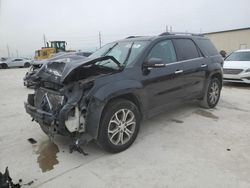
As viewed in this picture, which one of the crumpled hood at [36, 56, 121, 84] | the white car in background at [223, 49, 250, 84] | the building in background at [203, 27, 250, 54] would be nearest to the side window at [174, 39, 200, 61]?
the crumpled hood at [36, 56, 121, 84]

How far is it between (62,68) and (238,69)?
7320 millimetres

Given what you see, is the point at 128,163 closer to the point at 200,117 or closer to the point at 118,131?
the point at 118,131

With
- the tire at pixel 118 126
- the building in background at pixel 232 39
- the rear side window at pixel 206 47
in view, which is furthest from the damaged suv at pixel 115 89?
the building in background at pixel 232 39

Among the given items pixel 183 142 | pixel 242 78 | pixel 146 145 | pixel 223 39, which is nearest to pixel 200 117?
pixel 183 142

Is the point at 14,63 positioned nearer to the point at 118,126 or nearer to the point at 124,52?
the point at 124,52

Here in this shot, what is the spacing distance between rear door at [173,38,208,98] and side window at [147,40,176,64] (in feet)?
0.52

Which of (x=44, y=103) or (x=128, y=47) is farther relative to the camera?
(x=128, y=47)

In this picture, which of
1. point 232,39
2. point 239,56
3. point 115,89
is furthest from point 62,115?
point 232,39

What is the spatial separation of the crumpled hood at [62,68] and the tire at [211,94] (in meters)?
2.81

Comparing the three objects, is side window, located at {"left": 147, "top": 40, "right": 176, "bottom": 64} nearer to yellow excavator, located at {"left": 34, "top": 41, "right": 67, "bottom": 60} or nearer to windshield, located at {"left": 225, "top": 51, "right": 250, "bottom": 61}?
windshield, located at {"left": 225, "top": 51, "right": 250, "bottom": 61}

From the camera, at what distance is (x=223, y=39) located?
1208 inches

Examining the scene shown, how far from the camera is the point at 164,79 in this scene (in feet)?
13.6

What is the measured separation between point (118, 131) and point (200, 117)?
92.0 inches

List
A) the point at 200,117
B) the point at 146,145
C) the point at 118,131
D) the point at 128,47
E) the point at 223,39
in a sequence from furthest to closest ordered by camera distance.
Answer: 1. the point at 223,39
2. the point at 200,117
3. the point at 128,47
4. the point at 146,145
5. the point at 118,131
